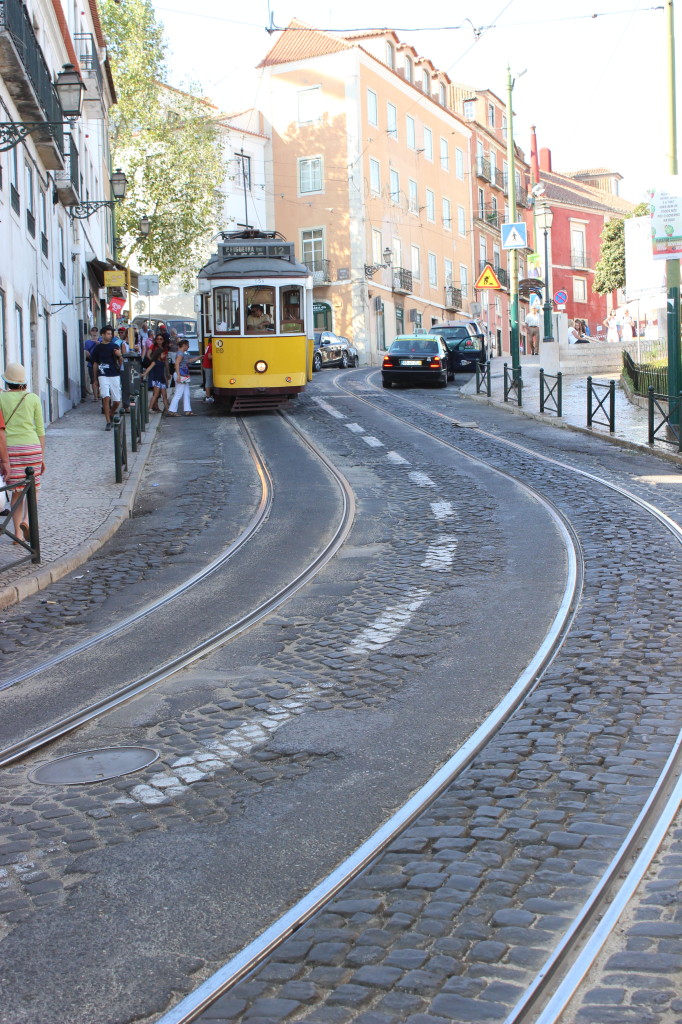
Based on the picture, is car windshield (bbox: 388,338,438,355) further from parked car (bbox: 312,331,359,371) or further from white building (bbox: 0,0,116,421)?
parked car (bbox: 312,331,359,371)

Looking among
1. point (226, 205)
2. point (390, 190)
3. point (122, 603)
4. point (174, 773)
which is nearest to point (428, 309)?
point (390, 190)

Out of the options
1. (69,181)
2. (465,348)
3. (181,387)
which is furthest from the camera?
(465,348)

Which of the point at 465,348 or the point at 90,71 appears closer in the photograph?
the point at 90,71

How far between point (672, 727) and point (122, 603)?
5.11 m

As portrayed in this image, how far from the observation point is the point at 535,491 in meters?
15.0

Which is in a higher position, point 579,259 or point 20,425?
point 579,259

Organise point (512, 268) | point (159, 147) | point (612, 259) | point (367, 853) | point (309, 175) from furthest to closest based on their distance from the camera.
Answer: point (612, 259) → point (309, 175) → point (159, 147) → point (512, 268) → point (367, 853)

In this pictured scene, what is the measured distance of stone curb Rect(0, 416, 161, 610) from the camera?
32.3ft

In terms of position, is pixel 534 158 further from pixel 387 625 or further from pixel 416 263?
pixel 387 625

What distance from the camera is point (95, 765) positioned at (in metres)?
5.58

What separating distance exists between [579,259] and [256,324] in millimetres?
59097

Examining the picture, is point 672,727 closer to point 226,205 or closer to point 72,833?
point 72,833

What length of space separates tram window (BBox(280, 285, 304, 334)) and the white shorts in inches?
161

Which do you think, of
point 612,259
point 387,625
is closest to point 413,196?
point 612,259
